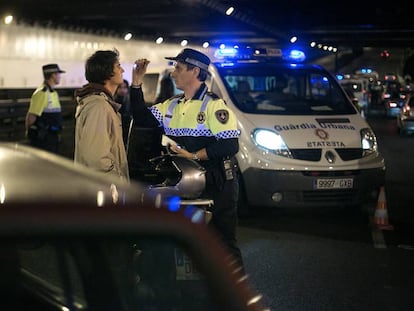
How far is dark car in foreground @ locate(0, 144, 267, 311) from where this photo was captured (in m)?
1.56

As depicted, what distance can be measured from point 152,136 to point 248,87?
358cm

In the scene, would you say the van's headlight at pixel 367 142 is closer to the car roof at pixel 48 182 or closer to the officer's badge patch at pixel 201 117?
the officer's badge patch at pixel 201 117

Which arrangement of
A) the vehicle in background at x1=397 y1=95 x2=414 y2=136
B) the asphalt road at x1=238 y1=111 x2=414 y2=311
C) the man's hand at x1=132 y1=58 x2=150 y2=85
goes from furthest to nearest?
the vehicle in background at x1=397 y1=95 x2=414 y2=136, the asphalt road at x1=238 y1=111 x2=414 y2=311, the man's hand at x1=132 y1=58 x2=150 y2=85

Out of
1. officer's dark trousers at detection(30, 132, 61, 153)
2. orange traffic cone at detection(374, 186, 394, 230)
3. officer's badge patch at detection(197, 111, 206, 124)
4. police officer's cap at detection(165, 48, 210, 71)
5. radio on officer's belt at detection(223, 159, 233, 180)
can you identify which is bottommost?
orange traffic cone at detection(374, 186, 394, 230)

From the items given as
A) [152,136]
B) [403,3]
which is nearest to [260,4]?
[403,3]

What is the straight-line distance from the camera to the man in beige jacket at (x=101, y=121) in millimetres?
4281

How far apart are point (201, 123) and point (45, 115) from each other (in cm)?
567

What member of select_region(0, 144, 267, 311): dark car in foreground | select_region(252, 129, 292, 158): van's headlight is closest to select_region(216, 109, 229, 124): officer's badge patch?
select_region(0, 144, 267, 311): dark car in foreground

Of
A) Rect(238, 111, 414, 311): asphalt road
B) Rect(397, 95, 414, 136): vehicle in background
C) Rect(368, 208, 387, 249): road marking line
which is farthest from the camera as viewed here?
Rect(397, 95, 414, 136): vehicle in background

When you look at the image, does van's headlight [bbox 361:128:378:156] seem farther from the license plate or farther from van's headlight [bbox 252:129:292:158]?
van's headlight [bbox 252:129:292:158]

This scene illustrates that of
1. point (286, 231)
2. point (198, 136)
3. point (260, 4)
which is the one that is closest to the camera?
point (198, 136)

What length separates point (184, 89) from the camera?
16.1 feet

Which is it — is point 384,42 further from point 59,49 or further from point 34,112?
point 34,112

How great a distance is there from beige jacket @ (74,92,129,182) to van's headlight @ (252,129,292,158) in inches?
136
